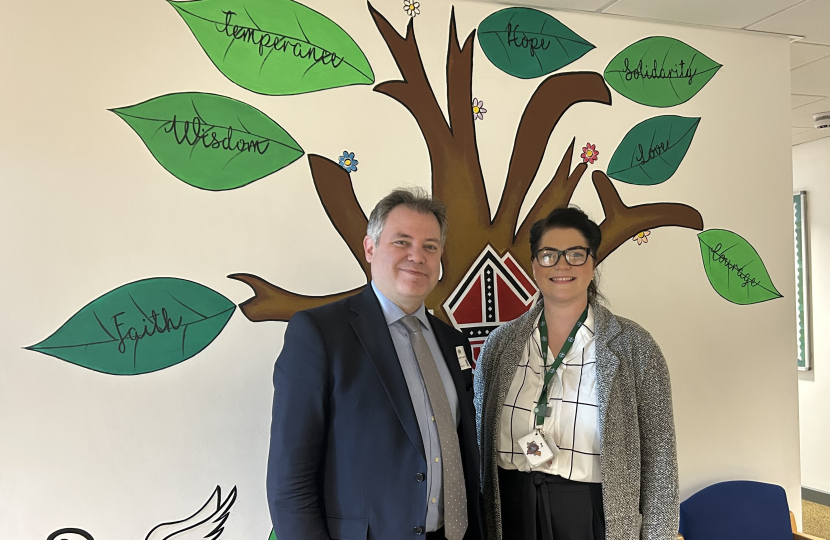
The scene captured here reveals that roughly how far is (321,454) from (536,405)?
0.75 m

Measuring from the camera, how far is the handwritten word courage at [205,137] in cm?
217

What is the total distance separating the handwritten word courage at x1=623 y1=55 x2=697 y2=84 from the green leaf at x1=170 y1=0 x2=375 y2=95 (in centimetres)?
128

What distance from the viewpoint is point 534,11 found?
104 inches

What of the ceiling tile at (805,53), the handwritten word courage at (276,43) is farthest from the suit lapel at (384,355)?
the ceiling tile at (805,53)

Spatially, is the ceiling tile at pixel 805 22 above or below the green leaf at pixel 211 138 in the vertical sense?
above

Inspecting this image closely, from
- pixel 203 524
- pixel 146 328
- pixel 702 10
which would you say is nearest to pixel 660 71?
pixel 702 10

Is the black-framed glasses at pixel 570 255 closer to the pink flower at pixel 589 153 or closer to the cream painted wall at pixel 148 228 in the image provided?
the cream painted wall at pixel 148 228

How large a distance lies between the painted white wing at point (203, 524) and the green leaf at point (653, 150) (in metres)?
2.19

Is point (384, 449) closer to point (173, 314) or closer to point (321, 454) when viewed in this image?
point (321, 454)

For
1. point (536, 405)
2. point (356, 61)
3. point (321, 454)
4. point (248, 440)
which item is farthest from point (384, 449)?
point (356, 61)

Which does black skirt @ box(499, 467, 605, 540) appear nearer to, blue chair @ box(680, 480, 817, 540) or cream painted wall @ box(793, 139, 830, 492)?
blue chair @ box(680, 480, 817, 540)

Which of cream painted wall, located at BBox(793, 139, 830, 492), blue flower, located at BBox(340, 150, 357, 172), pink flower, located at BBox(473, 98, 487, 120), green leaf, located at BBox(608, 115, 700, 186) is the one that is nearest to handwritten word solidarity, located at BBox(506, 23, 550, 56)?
pink flower, located at BBox(473, 98, 487, 120)

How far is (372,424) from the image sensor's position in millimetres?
1608

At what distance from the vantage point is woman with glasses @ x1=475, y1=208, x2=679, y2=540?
186cm
